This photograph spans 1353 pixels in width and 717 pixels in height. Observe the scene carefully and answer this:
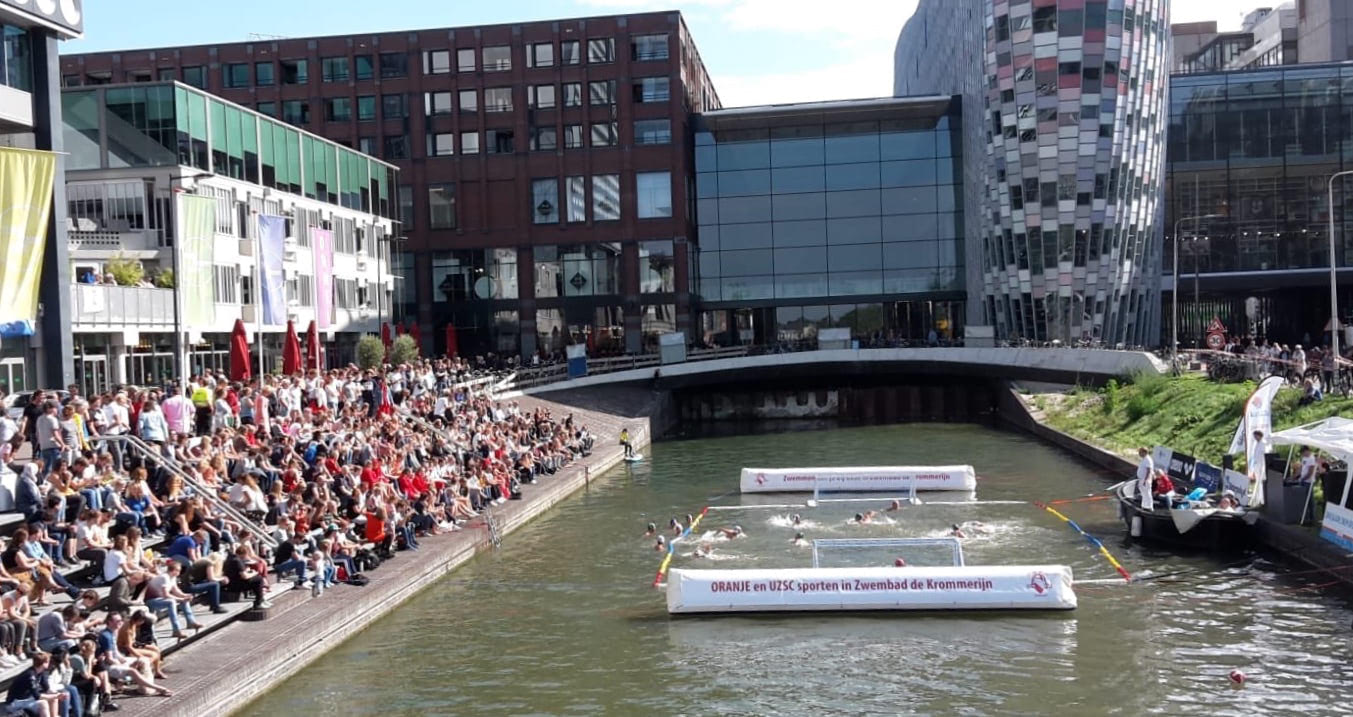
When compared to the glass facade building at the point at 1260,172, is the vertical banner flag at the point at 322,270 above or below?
below

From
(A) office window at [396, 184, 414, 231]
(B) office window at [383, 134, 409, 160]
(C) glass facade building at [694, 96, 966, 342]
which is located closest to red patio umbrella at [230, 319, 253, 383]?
(A) office window at [396, 184, 414, 231]

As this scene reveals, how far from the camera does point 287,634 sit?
19375mm

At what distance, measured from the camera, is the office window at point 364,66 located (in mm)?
81625

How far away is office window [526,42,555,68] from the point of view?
8050 centimetres

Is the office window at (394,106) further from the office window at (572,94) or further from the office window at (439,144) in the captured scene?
the office window at (572,94)

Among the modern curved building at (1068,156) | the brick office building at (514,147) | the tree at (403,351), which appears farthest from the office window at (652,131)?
the tree at (403,351)

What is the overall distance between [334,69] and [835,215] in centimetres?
3431

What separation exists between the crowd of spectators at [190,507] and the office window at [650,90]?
45.2 meters

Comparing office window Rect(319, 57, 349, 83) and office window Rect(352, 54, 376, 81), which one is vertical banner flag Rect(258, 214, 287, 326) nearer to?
office window Rect(352, 54, 376, 81)

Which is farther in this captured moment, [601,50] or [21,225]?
[601,50]

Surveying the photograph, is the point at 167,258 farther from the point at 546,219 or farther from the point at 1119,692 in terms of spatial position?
the point at 1119,692

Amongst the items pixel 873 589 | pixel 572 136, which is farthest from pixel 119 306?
pixel 572 136

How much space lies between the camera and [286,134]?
61.2 meters

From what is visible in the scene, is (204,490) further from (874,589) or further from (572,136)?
(572,136)
